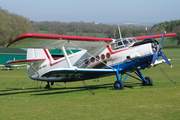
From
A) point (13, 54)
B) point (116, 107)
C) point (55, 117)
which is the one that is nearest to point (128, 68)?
point (116, 107)

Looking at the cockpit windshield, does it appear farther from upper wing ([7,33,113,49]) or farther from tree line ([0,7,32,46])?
tree line ([0,7,32,46])

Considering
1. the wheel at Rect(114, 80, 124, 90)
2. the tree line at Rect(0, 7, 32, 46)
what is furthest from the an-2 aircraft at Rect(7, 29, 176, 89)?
the tree line at Rect(0, 7, 32, 46)

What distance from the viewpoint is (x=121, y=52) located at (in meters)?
14.7

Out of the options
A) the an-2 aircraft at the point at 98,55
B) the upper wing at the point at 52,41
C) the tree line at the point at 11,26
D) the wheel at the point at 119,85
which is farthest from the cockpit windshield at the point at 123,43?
the tree line at the point at 11,26

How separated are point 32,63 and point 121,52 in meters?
6.77

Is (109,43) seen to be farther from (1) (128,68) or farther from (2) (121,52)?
(1) (128,68)

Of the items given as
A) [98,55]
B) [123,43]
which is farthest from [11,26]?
[123,43]

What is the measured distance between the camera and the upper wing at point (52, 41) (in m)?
12.3

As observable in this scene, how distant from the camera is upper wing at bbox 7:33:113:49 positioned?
12320mm

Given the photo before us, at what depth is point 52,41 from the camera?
1381cm

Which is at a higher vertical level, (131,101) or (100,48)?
(100,48)

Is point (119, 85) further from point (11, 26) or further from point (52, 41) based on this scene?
point (11, 26)

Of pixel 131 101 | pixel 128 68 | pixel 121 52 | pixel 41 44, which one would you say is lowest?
pixel 131 101

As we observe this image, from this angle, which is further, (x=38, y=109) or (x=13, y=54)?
(x=13, y=54)
